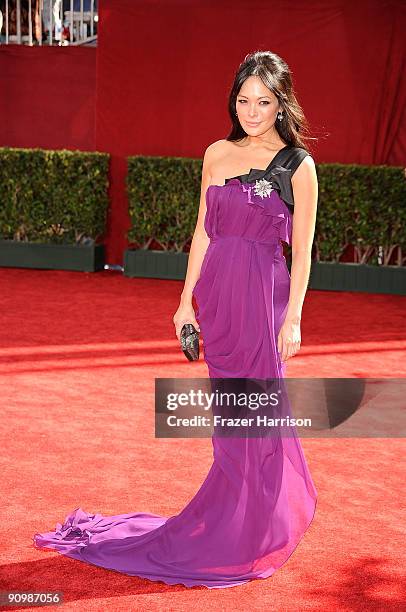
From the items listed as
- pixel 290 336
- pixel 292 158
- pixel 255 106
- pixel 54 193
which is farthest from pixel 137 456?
pixel 54 193

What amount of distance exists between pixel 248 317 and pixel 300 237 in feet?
1.30

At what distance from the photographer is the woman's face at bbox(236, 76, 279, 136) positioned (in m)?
4.12

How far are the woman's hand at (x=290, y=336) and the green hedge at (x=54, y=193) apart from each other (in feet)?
29.1

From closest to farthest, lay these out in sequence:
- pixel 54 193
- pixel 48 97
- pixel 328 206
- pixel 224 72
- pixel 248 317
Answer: pixel 248 317 → pixel 328 206 → pixel 224 72 → pixel 54 193 → pixel 48 97

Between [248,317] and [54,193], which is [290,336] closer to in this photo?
[248,317]

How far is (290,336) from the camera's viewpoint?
4.20 metres

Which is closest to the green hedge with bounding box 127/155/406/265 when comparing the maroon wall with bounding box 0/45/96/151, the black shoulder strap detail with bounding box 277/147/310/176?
the maroon wall with bounding box 0/45/96/151

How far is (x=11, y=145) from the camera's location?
15555 millimetres

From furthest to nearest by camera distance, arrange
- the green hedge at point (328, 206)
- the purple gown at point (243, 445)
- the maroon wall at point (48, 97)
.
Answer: the maroon wall at point (48, 97)
the green hedge at point (328, 206)
the purple gown at point (243, 445)

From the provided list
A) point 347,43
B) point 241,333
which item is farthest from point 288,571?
point 347,43
